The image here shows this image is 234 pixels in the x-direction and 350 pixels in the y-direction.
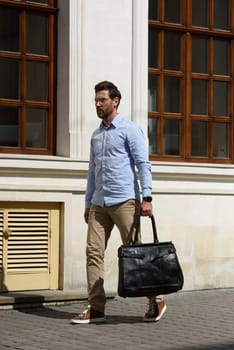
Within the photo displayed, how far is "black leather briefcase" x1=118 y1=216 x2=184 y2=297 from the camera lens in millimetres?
8227

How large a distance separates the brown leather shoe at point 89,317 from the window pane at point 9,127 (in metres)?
2.36

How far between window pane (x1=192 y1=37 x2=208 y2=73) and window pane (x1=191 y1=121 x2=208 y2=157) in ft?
2.10

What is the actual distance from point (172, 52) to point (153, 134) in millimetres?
1002

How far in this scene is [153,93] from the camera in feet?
37.2

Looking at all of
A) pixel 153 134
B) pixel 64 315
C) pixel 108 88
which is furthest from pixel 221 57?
pixel 64 315

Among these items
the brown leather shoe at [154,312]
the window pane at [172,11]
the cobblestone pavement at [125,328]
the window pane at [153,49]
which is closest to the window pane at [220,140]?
the window pane at [153,49]

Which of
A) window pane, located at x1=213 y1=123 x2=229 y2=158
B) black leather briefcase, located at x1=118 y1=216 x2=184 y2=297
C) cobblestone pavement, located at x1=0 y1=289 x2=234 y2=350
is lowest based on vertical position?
cobblestone pavement, located at x1=0 y1=289 x2=234 y2=350

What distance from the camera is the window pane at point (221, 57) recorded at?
1188 cm

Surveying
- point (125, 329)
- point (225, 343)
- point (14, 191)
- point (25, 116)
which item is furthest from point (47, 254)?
point (225, 343)

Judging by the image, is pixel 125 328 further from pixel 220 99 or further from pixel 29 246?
pixel 220 99

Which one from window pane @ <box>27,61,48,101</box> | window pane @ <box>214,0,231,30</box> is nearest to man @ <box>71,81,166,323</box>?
window pane @ <box>27,61,48,101</box>

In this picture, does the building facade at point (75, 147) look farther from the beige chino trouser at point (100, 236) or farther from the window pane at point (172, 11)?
the beige chino trouser at point (100, 236)

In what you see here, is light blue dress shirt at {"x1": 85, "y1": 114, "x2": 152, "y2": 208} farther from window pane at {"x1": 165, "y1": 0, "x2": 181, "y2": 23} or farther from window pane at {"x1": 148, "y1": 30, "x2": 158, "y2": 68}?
window pane at {"x1": 165, "y1": 0, "x2": 181, "y2": 23}

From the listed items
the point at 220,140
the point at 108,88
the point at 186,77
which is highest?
the point at 186,77
